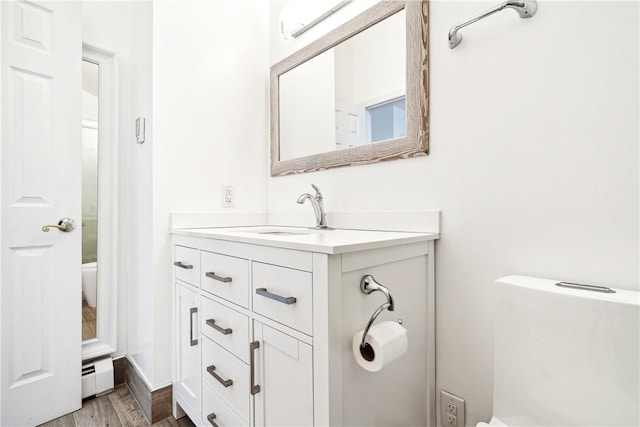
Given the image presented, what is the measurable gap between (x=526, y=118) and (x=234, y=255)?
965 millimetres

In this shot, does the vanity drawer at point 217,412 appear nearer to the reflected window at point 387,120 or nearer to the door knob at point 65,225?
the door knob at point 65,225

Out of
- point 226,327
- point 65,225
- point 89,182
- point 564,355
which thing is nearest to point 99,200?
point 89,182

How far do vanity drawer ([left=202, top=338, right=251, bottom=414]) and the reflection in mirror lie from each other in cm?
91

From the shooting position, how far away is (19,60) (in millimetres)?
1319

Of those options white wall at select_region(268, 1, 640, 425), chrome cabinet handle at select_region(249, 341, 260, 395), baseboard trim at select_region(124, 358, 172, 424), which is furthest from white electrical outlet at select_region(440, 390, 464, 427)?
baseboard trim at select_region(124, 358, 172, 424)

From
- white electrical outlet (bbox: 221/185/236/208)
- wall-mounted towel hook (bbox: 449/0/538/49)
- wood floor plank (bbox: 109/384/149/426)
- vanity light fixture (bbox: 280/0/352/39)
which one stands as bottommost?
wood floor plank (bbox: 109/384/149/426)

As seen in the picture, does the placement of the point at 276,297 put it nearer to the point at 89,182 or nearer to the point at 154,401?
the point at 154,401

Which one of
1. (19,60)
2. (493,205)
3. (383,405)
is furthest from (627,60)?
(19,60)

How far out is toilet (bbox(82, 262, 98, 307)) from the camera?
5.59 feet

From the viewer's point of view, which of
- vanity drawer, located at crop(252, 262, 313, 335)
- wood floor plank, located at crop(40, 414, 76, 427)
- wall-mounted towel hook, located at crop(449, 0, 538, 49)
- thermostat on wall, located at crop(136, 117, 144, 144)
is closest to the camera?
Answer: vanity drawer, located at crop(252, 262, 313, 335)

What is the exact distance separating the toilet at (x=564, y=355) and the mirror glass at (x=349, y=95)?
0.68 metres

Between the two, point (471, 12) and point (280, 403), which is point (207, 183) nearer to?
point (280, 403)

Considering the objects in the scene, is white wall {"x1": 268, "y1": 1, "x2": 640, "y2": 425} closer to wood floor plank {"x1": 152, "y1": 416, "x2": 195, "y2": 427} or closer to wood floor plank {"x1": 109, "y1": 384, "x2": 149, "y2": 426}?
wood floor plank {"x1": 152, "y1": 416, "x2": 195, "y2": 427}

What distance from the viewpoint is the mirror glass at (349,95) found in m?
1.20
